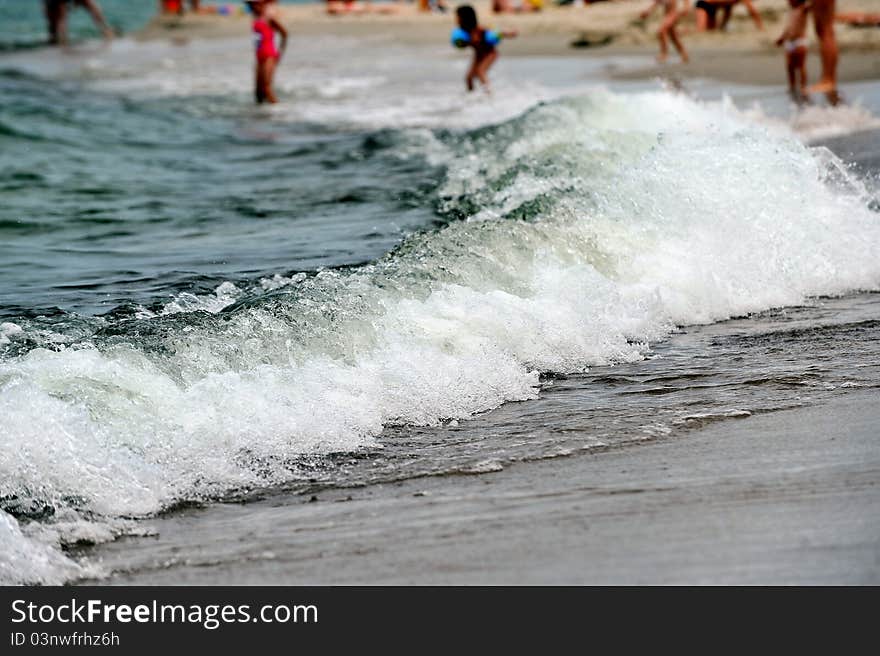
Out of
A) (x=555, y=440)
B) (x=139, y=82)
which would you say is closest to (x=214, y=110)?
(x=139, y=82)

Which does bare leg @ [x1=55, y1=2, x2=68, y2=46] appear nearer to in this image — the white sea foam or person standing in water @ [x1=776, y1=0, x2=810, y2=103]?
person standing in water @ [x1=776, y1=0, x2=810, y2=103]

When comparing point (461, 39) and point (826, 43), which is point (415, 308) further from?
point (461, 39)

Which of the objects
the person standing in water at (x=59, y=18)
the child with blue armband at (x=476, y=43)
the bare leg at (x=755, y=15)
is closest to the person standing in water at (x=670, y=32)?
the bare leg at (x=755, y=15)

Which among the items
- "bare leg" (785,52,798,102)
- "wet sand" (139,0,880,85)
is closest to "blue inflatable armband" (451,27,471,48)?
"wet sand" (139,0,880,85)

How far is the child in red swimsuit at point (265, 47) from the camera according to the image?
1661 cm

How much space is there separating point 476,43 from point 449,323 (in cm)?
1166

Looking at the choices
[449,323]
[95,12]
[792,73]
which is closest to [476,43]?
[792,73]

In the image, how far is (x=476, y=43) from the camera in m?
16.3

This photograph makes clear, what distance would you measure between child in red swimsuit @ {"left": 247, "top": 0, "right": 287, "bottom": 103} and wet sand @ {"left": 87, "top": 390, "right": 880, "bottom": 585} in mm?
13283

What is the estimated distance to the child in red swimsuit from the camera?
16.6 metres

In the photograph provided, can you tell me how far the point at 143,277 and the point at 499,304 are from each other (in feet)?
7.78

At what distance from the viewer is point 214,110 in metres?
16.7

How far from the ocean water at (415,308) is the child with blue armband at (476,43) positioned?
4.64 meters

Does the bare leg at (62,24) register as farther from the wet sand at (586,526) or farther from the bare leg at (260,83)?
the wet sand at (586,526)
